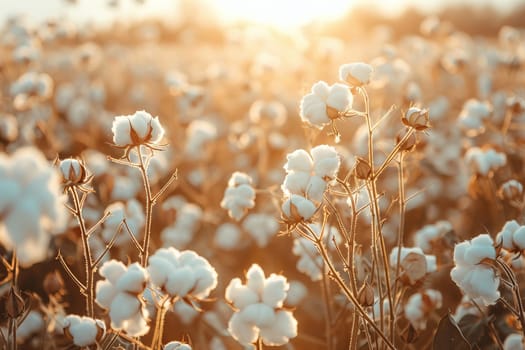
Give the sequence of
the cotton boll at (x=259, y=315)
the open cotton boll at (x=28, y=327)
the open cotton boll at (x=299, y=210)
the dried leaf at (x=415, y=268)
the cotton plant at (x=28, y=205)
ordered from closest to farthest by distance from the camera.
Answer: the cotton plant at (x=28, y=205) < the cotton boll at (x=259, y=315) < the open cotton boll at (x=299, y=210) < the dried leaf at (x=415, y=268) < the open cotton boll at (x=28, y=327)

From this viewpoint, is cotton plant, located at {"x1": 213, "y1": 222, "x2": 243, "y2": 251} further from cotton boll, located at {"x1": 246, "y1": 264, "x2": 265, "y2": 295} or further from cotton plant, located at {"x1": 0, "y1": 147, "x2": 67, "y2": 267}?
cotton plant, located at {"x1": 0, "y1": 147, "x2": 67, "y2": 267}

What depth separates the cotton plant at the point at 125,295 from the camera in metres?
1.16

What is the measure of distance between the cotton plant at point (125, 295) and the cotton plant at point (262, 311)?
0.19 m

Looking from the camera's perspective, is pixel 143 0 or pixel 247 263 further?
pixel 143 0

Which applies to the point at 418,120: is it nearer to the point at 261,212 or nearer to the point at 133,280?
the point at 133,280

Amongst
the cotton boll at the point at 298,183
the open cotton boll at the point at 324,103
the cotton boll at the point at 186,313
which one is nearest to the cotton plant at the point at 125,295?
the cotton boll at the point at 298,183

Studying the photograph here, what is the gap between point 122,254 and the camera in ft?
9.38

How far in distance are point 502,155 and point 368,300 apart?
1413 mm

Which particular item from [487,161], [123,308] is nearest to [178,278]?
[123,308]

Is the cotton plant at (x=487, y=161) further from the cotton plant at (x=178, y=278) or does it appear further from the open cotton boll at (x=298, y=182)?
the cotton plant at (x=178, y=278)

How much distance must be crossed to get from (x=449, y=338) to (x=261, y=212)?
7.56 feet

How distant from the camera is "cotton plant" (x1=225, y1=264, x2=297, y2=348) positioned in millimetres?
1275

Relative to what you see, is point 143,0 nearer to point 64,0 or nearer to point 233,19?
point 64,0

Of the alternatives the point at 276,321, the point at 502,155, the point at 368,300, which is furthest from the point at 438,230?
the point at 276,321
